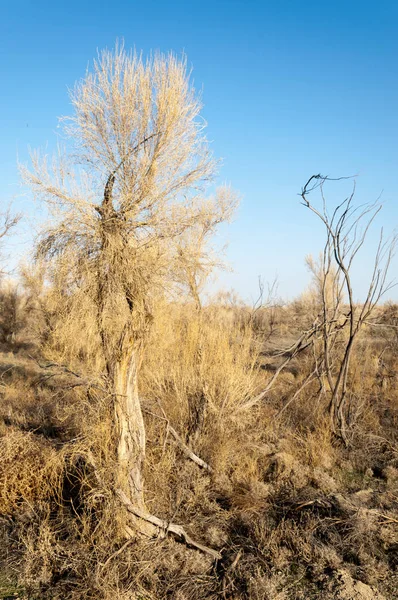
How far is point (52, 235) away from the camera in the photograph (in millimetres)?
4805

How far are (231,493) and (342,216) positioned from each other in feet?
14.6

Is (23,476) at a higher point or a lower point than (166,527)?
higher

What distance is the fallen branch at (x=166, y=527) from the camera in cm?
466

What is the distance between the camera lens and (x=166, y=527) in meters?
4.75

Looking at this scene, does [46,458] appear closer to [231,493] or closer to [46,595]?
[46,595]

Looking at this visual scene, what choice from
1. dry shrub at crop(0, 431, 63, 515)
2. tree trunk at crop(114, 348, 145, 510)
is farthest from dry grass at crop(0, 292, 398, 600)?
tree trunk at crop(114, 348, 145, 510)

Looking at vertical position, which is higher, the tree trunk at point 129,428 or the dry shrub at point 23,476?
the tree trunk at point 129,428

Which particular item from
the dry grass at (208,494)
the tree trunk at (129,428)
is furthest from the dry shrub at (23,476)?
the tree trunk at (129,428)

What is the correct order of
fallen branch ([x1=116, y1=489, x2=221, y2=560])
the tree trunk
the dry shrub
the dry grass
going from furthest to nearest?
1. the dry shrub
2. the tree trunk
3. fallen branch ([x1=116, y1=489, x2=221, y2=560])
4. the dry grass

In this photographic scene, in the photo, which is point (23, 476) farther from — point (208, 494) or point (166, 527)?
point (208, 494)

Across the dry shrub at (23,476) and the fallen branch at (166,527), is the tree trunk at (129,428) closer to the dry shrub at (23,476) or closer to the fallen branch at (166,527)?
the fallen branch at (166,527)

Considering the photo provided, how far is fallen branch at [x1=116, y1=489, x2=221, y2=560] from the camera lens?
15.3ft

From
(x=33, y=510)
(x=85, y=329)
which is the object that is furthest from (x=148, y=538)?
(x=85, y=329)

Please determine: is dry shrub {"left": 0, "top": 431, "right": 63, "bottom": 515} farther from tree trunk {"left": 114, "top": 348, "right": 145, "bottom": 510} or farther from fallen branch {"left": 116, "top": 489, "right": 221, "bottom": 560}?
fallen branch {"left": 116, "top": 489, "right": 221, "bottom": 560}
